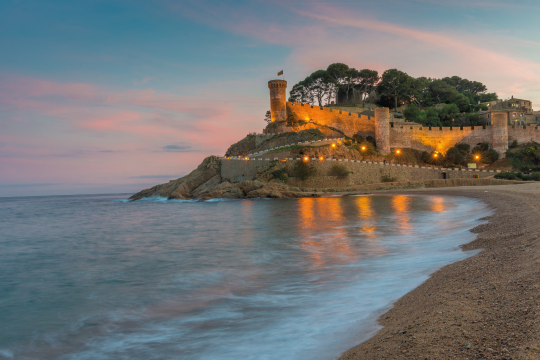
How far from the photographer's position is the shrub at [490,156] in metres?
44.0

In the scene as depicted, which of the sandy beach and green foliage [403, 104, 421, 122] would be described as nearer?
the sandy beach

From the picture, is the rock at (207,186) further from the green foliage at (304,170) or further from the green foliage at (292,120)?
the green foliage at (292,120)

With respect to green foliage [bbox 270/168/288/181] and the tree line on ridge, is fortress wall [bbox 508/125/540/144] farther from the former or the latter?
green foliage [bbox 270/168/288/181]

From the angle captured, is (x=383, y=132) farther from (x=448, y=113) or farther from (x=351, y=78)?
(x=351, y=78)

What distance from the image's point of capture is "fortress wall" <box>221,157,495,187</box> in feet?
123

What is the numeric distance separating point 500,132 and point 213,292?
161ft

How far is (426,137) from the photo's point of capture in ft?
156

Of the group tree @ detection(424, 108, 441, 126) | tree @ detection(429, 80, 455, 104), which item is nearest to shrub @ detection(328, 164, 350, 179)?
tree @ detection(424, 108, 441, 126)

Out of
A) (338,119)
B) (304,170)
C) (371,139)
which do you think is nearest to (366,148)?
(371,139)

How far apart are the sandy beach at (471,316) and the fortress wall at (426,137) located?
147 feet

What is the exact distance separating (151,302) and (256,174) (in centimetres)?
3291

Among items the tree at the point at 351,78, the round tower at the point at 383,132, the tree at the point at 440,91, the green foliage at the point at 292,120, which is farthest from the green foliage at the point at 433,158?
the tree at the point at 440,91

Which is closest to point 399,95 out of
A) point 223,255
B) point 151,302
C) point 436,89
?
point 436,89

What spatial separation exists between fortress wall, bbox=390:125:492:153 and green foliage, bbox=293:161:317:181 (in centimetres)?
1584
